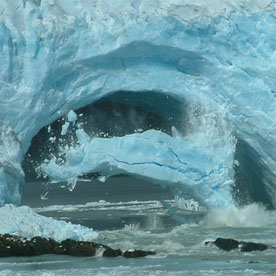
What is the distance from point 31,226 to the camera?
15.7 metres

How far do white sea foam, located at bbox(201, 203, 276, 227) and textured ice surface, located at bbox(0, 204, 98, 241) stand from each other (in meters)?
2.29

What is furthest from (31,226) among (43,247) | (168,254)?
(168,254)

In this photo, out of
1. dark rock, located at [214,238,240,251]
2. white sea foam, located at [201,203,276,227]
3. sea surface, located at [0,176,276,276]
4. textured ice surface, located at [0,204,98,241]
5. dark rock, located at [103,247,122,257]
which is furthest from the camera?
white sea foam, located at [201,203,276,227]

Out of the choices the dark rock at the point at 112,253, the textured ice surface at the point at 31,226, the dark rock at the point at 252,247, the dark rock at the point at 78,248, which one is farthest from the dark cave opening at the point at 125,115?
the dark rock at the point at 252,247

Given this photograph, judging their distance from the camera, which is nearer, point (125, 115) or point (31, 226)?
point (31, 226)

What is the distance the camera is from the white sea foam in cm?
1747

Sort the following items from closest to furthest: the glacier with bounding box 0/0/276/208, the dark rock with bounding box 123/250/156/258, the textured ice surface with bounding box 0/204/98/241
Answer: the dark rock with bounding box 123/250/156/258
the textured ice surface with bounding box 0/204/98/241
the glacier with bounding box 0/0/276/208

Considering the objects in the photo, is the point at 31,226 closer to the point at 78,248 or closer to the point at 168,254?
the point at 78,248

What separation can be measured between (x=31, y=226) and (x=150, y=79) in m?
3.18

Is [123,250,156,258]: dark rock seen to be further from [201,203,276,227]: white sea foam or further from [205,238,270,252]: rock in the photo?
[201,203,276,227]: white sea foam

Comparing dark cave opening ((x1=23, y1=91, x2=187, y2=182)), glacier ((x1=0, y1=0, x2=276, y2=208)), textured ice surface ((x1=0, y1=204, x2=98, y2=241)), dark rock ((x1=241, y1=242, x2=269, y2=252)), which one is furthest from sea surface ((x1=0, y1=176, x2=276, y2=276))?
dark cave opening ((x1=23, y1=91, x2=187, y2=182))

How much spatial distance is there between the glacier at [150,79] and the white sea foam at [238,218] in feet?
0.54

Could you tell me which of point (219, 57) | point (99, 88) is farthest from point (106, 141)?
point (219, 57)

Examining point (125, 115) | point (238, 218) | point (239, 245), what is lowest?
point (239, 245)
